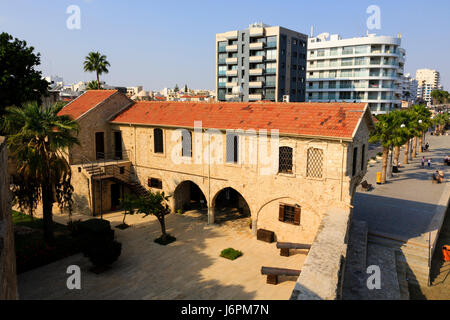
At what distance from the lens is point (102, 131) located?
31078mm

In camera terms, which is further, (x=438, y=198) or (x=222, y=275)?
(x=438, y=198)

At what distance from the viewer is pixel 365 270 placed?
1856cm

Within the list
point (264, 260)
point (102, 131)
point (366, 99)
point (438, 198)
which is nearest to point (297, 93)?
point (366, 99)

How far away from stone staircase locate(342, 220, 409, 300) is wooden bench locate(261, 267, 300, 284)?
8.93 ft

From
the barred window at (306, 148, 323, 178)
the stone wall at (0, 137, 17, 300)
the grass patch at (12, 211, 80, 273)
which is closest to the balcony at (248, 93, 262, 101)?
the barred window at (306, 148, 323, 178)

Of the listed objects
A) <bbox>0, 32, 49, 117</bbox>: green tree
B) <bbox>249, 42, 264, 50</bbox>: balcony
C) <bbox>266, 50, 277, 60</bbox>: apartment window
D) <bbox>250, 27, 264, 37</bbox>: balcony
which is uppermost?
<bbox>250, 27, 264, 37</bbox>: balcony

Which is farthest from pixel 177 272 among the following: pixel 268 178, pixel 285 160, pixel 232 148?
pixel 285 160

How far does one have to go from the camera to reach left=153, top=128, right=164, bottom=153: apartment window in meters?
28.2

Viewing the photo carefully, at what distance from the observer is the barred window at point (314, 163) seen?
20422mm

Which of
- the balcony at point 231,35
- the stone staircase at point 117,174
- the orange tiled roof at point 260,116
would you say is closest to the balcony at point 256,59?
the balcony at point 231,35

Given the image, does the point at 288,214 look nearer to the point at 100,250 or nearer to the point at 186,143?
the point at 186,143

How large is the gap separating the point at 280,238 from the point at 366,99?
261 feet

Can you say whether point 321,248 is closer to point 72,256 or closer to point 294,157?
point 294,157

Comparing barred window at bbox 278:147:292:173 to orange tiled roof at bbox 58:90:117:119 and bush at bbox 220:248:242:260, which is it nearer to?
bush at bbox 220:248:242:260
